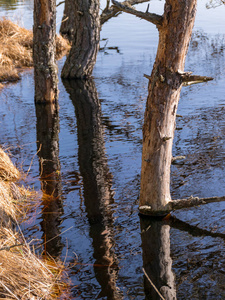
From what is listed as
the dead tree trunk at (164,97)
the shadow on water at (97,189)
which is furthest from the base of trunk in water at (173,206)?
the shadow on water at (97,189)

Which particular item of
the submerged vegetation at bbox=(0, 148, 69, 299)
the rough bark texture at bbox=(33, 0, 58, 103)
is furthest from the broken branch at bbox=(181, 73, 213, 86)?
the rough bark texture at bbox=(33, 0, 58, 103)

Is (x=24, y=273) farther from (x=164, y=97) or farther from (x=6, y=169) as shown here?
(x=6, y=169)

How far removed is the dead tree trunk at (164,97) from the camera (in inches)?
183

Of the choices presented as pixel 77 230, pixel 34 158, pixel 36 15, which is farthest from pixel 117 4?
pixel 36 15

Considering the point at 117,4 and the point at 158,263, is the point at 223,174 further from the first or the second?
the point at 117,4

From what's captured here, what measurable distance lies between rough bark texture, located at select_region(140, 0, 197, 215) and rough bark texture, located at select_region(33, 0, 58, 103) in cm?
513

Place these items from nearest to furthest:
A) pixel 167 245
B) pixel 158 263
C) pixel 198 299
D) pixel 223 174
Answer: pixel 198 299
pixel 158 263
pixel 167 245
pixel 223 174

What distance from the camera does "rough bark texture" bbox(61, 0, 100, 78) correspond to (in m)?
11.9

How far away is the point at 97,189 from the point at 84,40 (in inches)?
274

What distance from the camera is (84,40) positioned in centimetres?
1223

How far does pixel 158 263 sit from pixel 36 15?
655 cm

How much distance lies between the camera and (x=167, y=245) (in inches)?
195

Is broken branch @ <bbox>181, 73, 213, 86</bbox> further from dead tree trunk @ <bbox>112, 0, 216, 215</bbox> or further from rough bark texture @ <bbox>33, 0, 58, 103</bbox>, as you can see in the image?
rough bark texture @ <bbox>33, 0, 58, 103</bbox>

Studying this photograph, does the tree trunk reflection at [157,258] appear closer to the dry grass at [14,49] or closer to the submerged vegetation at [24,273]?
the submerged vegetation at [24,273]
